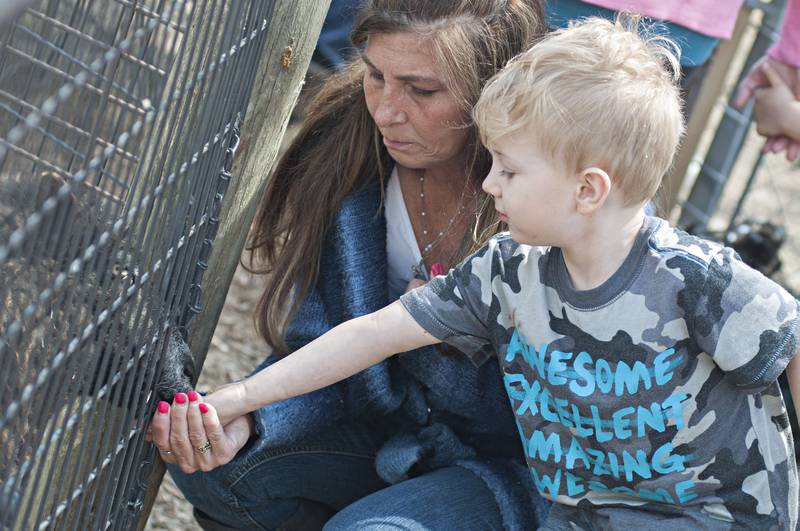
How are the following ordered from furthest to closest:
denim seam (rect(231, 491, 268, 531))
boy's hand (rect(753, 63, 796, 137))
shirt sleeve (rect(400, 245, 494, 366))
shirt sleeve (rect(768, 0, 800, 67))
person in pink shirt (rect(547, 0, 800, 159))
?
boy's hand (rect(753, 63, 796, 137)), shirt sleeve (rect(768, 0, 800, 67)), person in pink shirt (rect(547, 0, 800, 159)), denim seam (rect(231, 491, 268, 531)), shirt sleeve (rect(400, 245, 494, 366))

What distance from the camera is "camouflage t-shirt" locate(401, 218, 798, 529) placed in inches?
69.0

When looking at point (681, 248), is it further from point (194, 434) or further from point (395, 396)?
point (194, 434)

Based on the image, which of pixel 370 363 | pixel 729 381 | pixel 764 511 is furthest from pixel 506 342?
pixel 764 511

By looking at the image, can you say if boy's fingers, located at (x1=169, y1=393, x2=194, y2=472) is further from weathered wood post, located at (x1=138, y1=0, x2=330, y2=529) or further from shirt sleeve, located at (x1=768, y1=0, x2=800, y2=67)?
shirt sleeve, located at (x1=768, y1=0, x2=800, y2=67)

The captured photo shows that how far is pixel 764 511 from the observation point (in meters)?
1.84

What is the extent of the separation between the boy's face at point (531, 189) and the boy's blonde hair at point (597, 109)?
2cm

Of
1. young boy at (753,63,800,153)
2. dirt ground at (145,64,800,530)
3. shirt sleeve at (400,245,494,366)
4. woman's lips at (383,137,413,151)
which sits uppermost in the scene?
young boy at (753,63,800,153)

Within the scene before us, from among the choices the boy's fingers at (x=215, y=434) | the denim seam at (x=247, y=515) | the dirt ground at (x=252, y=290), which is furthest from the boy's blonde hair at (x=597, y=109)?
the dirt ground at (x=252, y=290)

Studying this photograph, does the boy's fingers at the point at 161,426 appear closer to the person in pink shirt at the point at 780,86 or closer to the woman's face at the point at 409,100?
the woman's face at the point at 409,100

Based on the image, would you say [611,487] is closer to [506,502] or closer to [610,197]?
[506,502]

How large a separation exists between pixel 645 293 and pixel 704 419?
23cm

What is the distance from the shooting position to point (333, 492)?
2457 millimetres

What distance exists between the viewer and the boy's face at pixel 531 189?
1.75m

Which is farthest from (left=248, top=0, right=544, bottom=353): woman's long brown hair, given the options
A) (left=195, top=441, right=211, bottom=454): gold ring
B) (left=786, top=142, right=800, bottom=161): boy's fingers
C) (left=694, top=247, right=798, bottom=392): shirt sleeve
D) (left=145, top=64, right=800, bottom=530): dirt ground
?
(left=786, top=142, right=800, bottom=161): boy's fingers
